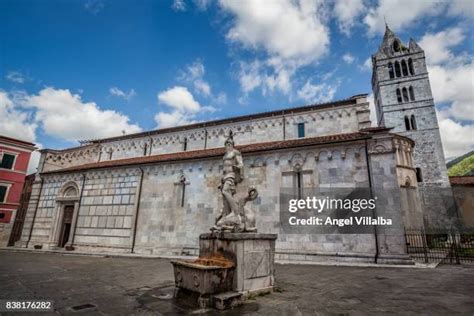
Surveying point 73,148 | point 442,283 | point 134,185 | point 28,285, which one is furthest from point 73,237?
point 442,283

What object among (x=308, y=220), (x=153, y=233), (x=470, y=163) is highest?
(x=470, y=163)

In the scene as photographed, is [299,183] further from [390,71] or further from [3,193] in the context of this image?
[390,71]

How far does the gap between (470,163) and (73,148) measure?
96.5 m

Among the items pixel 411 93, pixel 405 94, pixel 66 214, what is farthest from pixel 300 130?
pixel 411 93

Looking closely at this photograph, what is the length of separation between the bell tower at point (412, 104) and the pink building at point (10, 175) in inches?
1689

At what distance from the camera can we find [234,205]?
20.8 ft

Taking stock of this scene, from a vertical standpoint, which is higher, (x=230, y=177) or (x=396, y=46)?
(x=396, y=46)

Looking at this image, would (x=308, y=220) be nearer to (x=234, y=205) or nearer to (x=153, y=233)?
(x=234, y=205)

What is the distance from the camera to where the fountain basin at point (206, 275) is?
15.5ft

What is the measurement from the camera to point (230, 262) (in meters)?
5.28

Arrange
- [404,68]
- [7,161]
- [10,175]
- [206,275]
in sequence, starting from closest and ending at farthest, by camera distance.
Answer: [206,275] < [10,175] < [7,161] < [404,68]

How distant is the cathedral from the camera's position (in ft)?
39.3

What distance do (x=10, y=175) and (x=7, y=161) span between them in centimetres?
142

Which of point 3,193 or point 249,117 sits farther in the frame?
point 3,193
